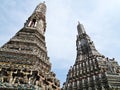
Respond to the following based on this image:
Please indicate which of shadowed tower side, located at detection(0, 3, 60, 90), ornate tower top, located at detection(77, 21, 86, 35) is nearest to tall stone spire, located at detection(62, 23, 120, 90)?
ornate tower top, located at detection(77, 21, 86, 35)

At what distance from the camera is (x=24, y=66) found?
2088 centimetres

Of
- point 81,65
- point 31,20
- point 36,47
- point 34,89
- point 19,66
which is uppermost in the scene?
point 31,20

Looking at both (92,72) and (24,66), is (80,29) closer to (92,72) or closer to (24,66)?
(92,72)

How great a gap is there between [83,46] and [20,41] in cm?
3559

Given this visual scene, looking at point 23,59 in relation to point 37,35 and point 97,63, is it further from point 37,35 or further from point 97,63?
point 97,63

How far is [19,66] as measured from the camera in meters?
20.7

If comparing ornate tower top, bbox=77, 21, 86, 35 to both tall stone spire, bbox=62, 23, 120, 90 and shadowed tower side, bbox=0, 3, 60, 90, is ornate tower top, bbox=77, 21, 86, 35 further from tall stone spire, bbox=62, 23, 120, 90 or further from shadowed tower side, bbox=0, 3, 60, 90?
shadowed tower side, bbox=0, 3, 60, 90

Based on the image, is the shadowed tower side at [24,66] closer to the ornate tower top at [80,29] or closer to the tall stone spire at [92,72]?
the tall stone spire at [92,72]

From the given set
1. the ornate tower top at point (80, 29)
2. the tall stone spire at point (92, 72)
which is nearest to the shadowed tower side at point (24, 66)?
the tall stone spire at point (92, 72)

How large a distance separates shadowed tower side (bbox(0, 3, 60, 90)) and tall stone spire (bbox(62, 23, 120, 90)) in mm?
16991

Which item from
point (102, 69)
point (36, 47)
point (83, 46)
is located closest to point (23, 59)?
point (36, 47)

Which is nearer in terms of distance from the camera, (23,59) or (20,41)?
(23,59)

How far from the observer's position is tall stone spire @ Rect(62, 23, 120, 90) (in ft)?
131

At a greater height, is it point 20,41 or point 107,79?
point 20,41
